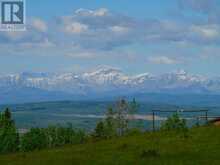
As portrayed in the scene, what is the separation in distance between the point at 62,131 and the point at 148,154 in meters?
137

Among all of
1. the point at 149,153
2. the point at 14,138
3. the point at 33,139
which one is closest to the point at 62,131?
the point at 33,139

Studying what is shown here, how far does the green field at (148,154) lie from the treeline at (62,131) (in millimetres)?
53682

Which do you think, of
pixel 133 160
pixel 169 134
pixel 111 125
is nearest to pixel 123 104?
pixel 111 125

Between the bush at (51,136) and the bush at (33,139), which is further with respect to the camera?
the bush at (51,136)

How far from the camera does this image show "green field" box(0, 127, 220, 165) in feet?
80.7

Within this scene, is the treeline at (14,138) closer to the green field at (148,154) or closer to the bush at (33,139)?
the bush at (33,139)

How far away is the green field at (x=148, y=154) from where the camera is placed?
2461cm

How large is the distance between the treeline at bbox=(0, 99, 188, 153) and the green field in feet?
176

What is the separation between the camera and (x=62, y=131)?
530 feet

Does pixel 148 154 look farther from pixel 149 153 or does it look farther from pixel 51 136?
pixel 51 136

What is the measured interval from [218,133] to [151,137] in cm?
479

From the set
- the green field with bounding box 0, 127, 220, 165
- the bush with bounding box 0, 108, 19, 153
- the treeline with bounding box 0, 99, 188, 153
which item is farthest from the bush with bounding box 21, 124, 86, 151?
the green field with bounding box 0, 127, 220, 165

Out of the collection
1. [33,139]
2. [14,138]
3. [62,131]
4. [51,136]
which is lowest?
[51,136]

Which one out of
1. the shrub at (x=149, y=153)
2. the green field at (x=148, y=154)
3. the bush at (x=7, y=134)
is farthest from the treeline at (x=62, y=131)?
the shrub at (x=149, y=153)
